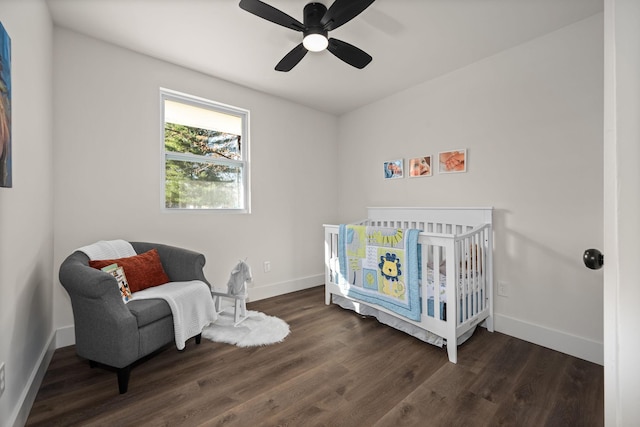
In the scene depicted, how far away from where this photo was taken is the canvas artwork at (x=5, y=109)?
3.72 feet

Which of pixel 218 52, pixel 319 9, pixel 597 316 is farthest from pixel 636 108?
pixel 218 52

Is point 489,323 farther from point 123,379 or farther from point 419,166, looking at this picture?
point 123,379

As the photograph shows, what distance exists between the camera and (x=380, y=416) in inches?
57.2

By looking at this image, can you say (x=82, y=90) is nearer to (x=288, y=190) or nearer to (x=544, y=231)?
(x=288, y=190)

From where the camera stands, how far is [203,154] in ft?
9.82

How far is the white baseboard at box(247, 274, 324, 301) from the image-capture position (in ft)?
10.7

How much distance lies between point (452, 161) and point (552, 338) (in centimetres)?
171

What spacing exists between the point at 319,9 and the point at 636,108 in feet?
6.11

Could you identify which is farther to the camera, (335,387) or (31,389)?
(335,387)

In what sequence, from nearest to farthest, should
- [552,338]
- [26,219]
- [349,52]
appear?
1. [26,219]
2. [349,52]
3. [552,338]

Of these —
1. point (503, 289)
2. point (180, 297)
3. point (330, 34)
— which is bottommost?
point (503, 289)

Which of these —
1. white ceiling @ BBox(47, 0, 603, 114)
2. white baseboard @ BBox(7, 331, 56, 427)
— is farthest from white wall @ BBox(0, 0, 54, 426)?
white ceiling @ BBox(47, 0, 603, 114)

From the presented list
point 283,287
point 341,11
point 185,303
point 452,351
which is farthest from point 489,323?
point 341,11

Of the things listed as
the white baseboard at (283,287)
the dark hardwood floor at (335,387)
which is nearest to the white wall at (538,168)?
the dark hardwood floor at (335,387)
